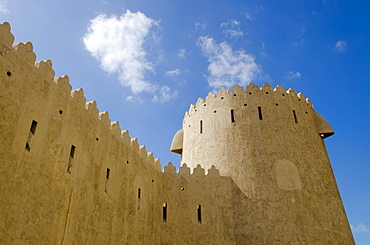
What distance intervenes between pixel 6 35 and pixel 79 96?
274 cm

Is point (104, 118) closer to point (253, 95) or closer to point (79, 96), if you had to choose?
point (79, 96)

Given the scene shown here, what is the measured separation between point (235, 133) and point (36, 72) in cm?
904

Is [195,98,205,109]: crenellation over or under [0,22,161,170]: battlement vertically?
over

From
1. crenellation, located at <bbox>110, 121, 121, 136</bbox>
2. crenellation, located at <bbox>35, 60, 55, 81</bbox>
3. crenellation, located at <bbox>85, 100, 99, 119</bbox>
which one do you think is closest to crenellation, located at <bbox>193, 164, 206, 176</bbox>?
crenellation, located at <bbox>110, 121, 121, 136</bbox>

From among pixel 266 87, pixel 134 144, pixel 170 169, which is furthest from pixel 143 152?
pixel 266 87

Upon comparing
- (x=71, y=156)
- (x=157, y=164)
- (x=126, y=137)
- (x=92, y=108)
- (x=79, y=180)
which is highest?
(x=92, y=108)

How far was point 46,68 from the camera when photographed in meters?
9.12

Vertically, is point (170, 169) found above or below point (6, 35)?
below

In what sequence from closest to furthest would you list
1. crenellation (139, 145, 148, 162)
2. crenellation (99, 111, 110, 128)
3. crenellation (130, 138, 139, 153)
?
crenellation (99, 111, 110, 128), crenellation (130, 138, 139, 153), crenellation (139, 145, 148, 162)

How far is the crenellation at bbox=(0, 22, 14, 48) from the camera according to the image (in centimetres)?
795

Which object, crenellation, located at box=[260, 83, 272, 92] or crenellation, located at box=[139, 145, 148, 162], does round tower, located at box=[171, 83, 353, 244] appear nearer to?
crenellation, located at box=[260, 83, 272, 92]

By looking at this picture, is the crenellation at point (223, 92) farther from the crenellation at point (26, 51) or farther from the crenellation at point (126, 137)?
the crenellation at point (26, 51)

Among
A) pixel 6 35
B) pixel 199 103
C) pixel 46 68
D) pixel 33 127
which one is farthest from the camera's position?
pixel 199 103

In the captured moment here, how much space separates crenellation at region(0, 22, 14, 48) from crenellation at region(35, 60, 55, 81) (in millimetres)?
889
